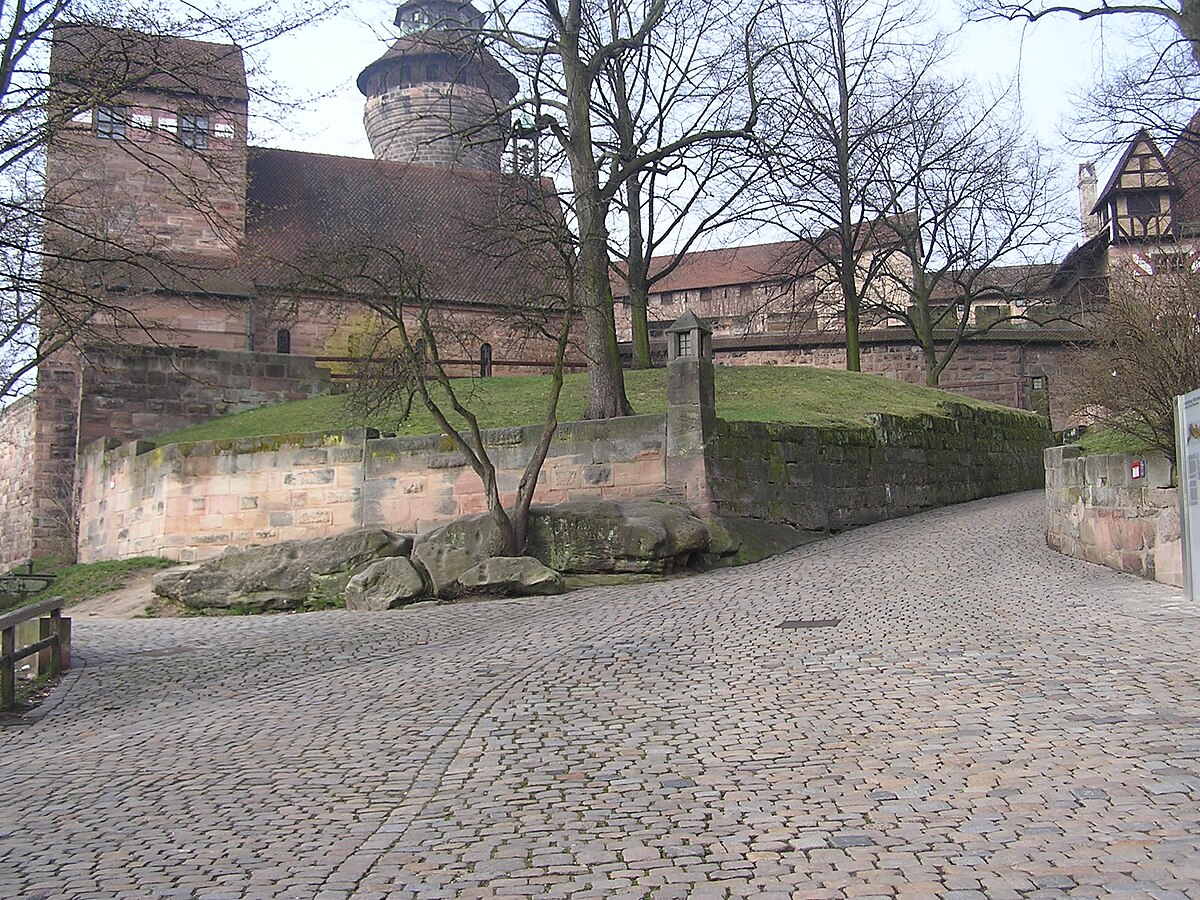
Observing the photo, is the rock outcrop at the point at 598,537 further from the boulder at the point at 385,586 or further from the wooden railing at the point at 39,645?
the wooden railing at the point at 39,645

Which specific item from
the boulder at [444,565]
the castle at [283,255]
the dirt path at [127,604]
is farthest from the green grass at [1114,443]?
the dirt path at [127,604]

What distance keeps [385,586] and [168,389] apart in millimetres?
12709

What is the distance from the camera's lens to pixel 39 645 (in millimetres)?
9586

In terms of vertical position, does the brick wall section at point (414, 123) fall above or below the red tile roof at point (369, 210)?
above

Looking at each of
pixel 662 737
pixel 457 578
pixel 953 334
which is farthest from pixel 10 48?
pixel 953 334

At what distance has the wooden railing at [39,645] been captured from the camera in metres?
8.80

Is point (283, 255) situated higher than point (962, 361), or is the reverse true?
point (283, 255)

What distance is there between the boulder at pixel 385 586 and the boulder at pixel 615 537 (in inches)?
63.1

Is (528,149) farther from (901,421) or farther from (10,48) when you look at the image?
(10,48)

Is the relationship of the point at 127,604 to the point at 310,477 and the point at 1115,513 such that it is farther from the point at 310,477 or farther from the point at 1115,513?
the point at 1115,513

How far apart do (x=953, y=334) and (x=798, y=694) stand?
30.7 metres

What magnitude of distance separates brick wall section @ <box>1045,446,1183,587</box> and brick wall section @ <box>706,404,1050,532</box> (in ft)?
11.3

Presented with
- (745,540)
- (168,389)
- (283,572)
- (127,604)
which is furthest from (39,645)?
(168,389)

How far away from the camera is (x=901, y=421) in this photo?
2000 centimetres
